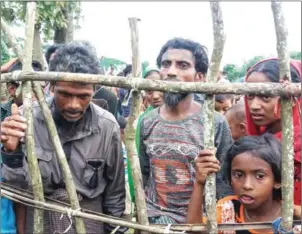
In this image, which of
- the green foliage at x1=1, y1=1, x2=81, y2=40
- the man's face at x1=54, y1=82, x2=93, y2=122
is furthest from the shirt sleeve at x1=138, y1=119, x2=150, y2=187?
the green foliage at x1=1, y1=1, x2=81, y2=40

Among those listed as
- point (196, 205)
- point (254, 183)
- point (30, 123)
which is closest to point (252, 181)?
point (254, 183)

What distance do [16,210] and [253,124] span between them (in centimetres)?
115

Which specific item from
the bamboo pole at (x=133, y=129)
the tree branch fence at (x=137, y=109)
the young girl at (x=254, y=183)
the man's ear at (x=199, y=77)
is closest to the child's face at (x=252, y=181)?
the young girl at (x=254, y=183)

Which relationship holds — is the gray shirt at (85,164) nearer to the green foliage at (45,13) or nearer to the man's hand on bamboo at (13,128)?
the man's hand on bamboo at (13,128)

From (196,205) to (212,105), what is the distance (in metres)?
0.40

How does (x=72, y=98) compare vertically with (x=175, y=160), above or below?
above

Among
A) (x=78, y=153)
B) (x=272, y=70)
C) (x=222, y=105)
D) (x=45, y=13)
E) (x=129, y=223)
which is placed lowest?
(x=129, y=223)

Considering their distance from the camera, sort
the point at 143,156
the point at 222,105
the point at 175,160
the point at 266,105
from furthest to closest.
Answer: the point at 222,105 → the point at 143,156 → the point at 175,160 → the point at 266,105

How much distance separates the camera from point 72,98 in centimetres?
202

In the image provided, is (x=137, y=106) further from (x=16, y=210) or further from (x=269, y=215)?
(x=16, y=210)

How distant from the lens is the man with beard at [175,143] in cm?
208

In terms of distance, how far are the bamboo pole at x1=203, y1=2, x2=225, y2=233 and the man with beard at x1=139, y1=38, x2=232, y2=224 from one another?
1.48 ft

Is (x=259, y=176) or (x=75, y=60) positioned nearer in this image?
(x=259, y=176)

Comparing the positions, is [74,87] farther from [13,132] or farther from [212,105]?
[212,105]
